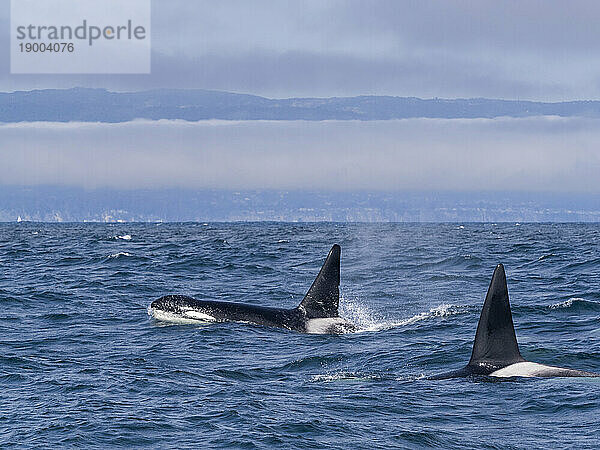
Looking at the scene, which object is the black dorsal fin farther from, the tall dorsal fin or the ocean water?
the tall dorsal fin

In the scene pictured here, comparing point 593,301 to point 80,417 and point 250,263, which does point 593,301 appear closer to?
point 80,417

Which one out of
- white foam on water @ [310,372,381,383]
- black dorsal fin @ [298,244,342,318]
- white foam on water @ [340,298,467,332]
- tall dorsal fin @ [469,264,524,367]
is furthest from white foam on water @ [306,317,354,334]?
tall dorsal fin @ [469,264,524,367]

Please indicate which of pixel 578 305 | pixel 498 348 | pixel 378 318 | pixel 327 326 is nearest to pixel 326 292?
pixel 327 326

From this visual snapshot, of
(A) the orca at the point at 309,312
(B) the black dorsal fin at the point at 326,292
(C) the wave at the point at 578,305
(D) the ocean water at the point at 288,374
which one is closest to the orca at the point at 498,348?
(D) the ocean water at the point at 288,374

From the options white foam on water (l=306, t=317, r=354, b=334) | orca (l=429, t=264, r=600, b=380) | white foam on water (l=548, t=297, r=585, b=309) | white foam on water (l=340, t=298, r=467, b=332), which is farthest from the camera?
white foam on water (l=548, t=297, r=585, b=309)

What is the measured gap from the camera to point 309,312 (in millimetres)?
19344

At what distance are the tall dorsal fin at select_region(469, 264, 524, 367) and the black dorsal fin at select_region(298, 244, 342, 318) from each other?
6.08 m

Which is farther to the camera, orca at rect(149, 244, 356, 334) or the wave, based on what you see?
the wave

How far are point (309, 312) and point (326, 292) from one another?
594mm

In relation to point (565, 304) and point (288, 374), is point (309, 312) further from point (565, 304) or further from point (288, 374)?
point (565, 304)

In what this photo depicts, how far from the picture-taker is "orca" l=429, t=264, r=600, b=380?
13.1m

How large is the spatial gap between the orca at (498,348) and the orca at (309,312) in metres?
5.72

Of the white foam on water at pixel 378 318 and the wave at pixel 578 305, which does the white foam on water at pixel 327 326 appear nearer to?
the white foam on water at pixel 378 318

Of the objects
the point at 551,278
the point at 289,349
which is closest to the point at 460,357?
the point at 289,349
